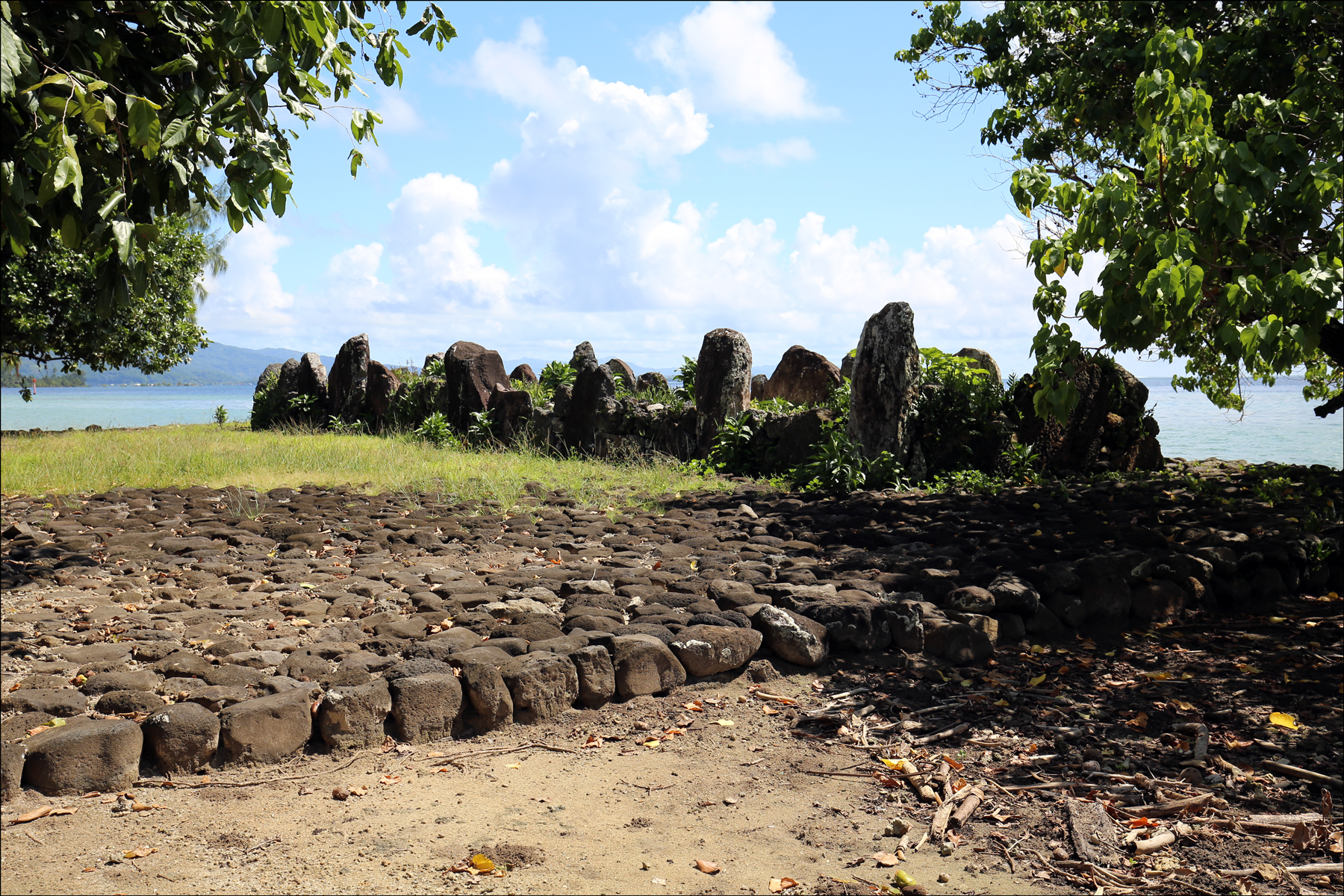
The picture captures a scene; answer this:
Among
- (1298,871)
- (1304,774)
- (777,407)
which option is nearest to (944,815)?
(1298,871)

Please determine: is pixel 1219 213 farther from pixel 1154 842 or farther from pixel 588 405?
pixel 588 405

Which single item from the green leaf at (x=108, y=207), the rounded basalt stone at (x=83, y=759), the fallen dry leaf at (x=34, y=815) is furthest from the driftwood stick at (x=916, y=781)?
the green leaf at (x=108, y=207)

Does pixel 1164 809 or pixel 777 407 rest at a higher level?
pixel 777 407

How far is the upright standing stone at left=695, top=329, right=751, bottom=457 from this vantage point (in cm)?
1316

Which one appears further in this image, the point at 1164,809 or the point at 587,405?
the point at 587,405

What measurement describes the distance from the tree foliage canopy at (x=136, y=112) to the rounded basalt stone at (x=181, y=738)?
5.73 feet

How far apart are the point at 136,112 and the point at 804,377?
42.9 ft

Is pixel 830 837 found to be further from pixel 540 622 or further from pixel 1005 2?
pixel 1005 2

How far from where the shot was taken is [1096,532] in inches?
323

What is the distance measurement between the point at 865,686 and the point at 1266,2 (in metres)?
7.19

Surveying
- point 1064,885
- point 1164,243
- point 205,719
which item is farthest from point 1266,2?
point 205,719

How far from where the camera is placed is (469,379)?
17.2 metres

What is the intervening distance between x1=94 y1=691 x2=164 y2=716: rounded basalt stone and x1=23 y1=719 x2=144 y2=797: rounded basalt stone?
0.85 feet

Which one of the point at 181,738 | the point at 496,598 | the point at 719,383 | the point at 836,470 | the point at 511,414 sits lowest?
the point at 181,738
